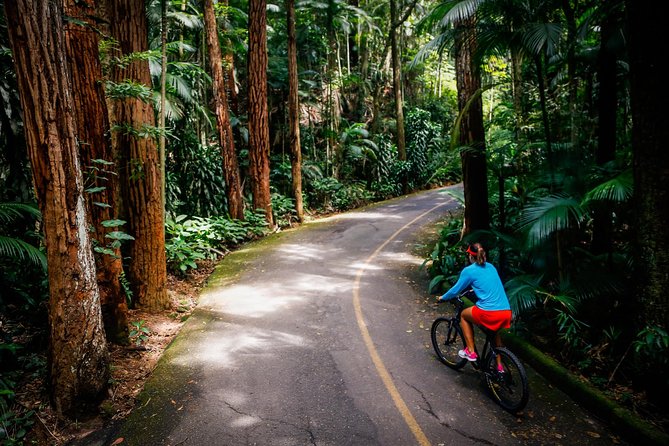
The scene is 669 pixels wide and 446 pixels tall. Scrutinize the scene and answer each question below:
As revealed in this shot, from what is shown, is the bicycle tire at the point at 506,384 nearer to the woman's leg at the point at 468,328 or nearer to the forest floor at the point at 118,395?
the woman's leg at the point at 468,328

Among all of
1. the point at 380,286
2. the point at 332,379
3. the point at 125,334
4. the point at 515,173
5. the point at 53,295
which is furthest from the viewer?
the point at 380,286

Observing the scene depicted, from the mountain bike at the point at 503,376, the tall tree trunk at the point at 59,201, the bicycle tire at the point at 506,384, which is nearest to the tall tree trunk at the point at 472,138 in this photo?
the mountain bike at the point at 503,376

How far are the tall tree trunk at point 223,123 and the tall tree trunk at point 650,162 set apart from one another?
1188cm

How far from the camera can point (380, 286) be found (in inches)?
383

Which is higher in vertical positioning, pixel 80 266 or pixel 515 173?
pixel 515 173

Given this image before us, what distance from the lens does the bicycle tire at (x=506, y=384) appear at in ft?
16.0

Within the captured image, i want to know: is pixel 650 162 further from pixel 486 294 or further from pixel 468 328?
pixel 468 328

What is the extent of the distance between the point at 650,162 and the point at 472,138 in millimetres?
5167

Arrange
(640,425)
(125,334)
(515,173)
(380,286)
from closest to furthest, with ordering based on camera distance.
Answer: (640,425) → (125,334) → (515,173) → (380,286)

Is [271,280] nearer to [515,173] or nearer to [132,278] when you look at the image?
[132,278]

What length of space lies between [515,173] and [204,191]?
10.6 metres

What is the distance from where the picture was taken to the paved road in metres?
4.64

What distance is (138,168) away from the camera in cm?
777

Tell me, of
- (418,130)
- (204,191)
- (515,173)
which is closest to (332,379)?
(515,173)
